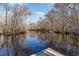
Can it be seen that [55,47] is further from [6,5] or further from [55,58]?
[6,5]

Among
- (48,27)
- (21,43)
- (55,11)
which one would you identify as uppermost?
(55,11)

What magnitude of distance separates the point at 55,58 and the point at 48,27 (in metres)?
0.24

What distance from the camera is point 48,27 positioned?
1.51m

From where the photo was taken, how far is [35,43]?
1.48 metres

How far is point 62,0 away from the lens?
1.51 m

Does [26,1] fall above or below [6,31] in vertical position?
above

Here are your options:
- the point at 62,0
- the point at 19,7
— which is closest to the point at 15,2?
the point at 19,7

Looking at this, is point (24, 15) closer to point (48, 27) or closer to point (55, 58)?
point (48, 27)

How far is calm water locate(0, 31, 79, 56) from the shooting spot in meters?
1.48

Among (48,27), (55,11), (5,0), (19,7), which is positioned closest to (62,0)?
(55,11)

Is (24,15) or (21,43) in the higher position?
(24,15)

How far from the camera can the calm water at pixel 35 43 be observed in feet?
4.87

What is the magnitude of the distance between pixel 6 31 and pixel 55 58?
42 cm

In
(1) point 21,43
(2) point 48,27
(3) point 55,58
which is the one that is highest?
(2) point 48,27
